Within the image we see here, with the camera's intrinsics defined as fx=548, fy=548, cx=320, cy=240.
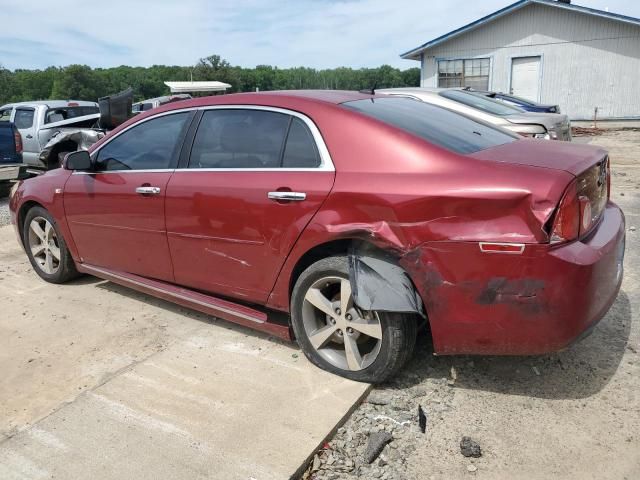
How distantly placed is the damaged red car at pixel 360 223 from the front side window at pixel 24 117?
30.0 ft

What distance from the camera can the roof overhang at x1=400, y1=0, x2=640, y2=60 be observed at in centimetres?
2013

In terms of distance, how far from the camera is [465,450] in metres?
2.52

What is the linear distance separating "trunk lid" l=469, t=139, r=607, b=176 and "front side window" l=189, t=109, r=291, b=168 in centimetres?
117

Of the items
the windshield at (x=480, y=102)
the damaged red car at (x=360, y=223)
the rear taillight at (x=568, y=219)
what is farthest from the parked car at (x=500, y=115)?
the rear taillight at (x=568, y=219)

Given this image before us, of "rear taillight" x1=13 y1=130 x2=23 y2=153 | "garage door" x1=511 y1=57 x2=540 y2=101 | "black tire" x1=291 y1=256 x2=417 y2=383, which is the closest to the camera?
"black tire" x1=291 y1=256 x2=417 y2=383

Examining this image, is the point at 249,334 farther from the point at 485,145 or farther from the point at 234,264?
the point at 485,145

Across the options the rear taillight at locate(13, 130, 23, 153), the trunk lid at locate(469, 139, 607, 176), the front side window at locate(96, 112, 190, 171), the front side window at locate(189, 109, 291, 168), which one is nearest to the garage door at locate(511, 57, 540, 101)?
the rear taillight at locate(13, 130, 23, 153)

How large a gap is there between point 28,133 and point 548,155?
11819 millimetres

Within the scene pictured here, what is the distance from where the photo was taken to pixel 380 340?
2936 millimetres

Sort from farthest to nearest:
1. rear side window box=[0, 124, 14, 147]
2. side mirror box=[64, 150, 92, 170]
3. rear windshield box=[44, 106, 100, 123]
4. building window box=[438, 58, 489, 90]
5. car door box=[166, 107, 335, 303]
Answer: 1. building window box=[438, 58, 489, 90]
2. rear windshield box=[44, 106, 100, 123]
3. rear side window box=[0, 124, 14, 147]
4. side mirror box=[64, 150, 92, 170]
5. car door box=[166, 107, 335, 303]

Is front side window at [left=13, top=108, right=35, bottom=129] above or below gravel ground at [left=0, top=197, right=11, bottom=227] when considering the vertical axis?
above

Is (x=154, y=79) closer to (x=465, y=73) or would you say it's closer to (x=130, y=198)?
(x=465, y=73)

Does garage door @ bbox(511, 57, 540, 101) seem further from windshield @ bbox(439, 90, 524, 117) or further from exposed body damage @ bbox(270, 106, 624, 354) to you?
exposed body damage @ bbox(270, 106, 624, 354)

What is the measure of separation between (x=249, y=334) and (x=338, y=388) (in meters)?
0.97
